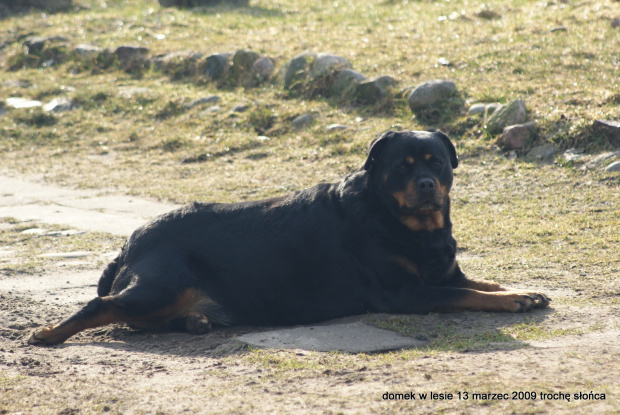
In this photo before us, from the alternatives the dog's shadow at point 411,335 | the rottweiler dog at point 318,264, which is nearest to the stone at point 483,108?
the rottweiler dog at point 318,264

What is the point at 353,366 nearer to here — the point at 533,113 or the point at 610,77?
the point at 533,113

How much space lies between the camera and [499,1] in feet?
59.7

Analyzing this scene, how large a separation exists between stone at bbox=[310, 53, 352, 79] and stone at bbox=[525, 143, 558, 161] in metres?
4.59

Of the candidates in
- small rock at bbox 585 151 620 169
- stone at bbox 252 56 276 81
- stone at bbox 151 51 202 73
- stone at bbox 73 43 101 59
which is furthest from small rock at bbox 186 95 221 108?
small rock at bbox 585 151 620 169

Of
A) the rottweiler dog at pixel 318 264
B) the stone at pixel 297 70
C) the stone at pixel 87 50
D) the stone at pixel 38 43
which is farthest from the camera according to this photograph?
the stone at pixel 38 43

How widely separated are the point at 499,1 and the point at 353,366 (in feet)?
52.1

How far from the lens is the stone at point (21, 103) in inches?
600

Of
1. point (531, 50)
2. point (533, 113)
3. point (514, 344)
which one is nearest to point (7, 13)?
point (531, 50)

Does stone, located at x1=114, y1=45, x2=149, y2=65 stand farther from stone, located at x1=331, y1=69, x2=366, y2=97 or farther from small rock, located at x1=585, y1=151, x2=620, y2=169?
small rock, located at x1=585, y1=151, x2=620, y2=169

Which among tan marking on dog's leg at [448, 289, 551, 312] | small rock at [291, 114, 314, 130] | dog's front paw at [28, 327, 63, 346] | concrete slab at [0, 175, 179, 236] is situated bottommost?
concrete slab at [0, 175, 179, 236]

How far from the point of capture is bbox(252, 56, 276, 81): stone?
47.3 feet

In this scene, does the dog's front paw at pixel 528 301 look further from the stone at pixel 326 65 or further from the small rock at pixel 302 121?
the stone at pixel 326 65

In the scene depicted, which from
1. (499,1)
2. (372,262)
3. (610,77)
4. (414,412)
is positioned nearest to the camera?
(414,412)

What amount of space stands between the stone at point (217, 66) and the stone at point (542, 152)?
23.7 ft
